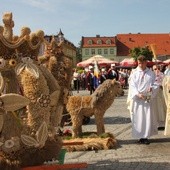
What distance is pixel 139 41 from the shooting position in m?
95.6

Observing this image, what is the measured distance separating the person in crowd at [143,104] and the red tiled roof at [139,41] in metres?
83.4

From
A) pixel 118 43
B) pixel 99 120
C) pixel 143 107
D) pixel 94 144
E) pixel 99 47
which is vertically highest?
pixel 118 43

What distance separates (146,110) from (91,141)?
54.6 inches

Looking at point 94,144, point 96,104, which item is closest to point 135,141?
point 96,104

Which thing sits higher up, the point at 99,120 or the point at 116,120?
the point at 99,120

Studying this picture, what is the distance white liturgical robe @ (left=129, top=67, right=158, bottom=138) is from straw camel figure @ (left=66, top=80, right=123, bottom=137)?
439 mm

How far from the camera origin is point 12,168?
501cm

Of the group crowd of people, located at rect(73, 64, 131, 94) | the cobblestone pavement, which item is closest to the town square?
the cobblestone pavement

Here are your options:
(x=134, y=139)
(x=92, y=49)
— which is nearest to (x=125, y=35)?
(x=92, y=49)

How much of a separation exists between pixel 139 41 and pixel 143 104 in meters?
88.0

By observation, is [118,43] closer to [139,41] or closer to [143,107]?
[139,41]

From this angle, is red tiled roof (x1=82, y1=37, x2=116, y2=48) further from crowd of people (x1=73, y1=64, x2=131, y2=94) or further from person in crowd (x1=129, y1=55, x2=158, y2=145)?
person in crowd (x1=129, y1=55, x2=158, y2=145)

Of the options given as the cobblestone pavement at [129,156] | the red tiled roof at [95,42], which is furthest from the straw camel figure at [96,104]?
the red tiled roof at [95,42]

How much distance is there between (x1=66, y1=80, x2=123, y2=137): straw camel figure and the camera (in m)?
8.95
